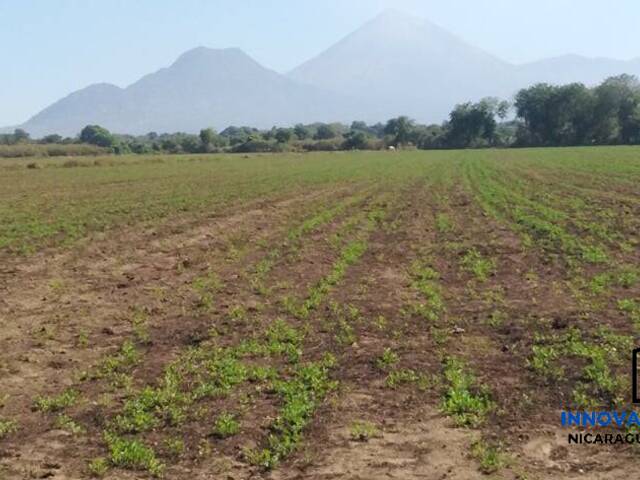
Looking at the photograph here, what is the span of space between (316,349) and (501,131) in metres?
141

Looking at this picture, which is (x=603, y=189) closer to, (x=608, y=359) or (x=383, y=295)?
(x=383, y=295)

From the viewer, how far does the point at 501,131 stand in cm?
14075

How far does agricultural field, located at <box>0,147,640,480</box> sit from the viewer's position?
5.47m

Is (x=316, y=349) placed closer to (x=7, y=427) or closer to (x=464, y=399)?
(x=464, y=399)

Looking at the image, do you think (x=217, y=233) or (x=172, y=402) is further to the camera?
(x=217, y=233)

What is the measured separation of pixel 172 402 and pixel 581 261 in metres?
9.63

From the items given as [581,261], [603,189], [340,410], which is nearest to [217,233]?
[581,261]

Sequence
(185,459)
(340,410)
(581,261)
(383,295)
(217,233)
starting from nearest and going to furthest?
(185,459), (340,410), (383,295), (581,261), (217,233)

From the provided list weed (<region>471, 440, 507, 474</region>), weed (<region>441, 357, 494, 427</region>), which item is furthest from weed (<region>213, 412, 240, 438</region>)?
weed (<region>471, 440, 507, 474</region>)

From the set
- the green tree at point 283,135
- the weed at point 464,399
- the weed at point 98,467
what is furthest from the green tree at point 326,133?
the weed at point 98,467

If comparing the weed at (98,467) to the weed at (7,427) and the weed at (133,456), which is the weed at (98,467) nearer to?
the weed at (133,456)

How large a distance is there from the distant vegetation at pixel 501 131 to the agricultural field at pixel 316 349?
9731cm

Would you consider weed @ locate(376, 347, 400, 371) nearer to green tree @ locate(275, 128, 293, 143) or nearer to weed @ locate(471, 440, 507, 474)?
weed @ locate(471, 440, 507, 474)

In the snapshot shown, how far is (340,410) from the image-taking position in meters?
6.33
